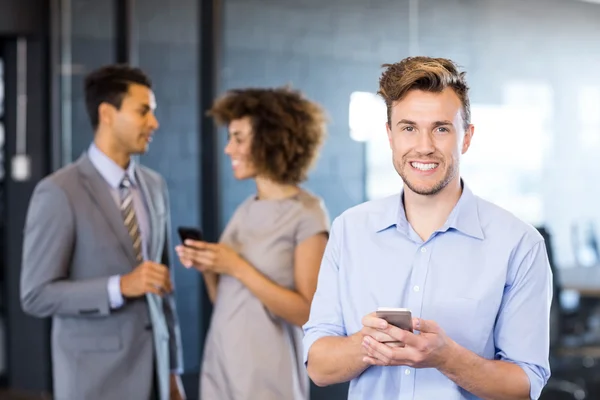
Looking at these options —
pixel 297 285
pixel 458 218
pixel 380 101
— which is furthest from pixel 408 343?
pixel 380 101

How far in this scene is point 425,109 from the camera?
2.11 metres

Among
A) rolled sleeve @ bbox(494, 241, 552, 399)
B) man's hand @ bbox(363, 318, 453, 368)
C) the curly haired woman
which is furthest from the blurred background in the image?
man's hand @ bbox(363, 318, 453, 368)

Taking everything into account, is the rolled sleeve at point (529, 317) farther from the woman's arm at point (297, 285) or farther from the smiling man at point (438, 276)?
the woman's arm at point (297, 285)

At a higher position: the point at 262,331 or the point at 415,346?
the point at 415,346

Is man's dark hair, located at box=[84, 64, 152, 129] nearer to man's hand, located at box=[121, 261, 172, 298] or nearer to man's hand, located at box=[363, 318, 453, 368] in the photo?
man's hand, located at box=[121, 261, 172, 298]

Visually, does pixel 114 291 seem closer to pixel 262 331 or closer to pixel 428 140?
pixel 262 331

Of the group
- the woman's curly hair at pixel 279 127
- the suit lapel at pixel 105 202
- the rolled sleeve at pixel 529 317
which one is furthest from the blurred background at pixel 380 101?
the rolled sleeve at pixel 529 317

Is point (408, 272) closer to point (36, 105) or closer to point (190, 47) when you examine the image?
point (190, 47)

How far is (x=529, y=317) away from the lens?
206cm

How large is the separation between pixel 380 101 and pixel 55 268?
1.63 m

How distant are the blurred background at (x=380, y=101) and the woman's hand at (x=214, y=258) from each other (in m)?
1.15

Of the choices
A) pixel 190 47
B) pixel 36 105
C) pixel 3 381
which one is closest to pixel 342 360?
pixel 190 47

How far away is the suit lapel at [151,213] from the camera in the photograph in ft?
11.9

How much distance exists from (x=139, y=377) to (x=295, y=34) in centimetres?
196
